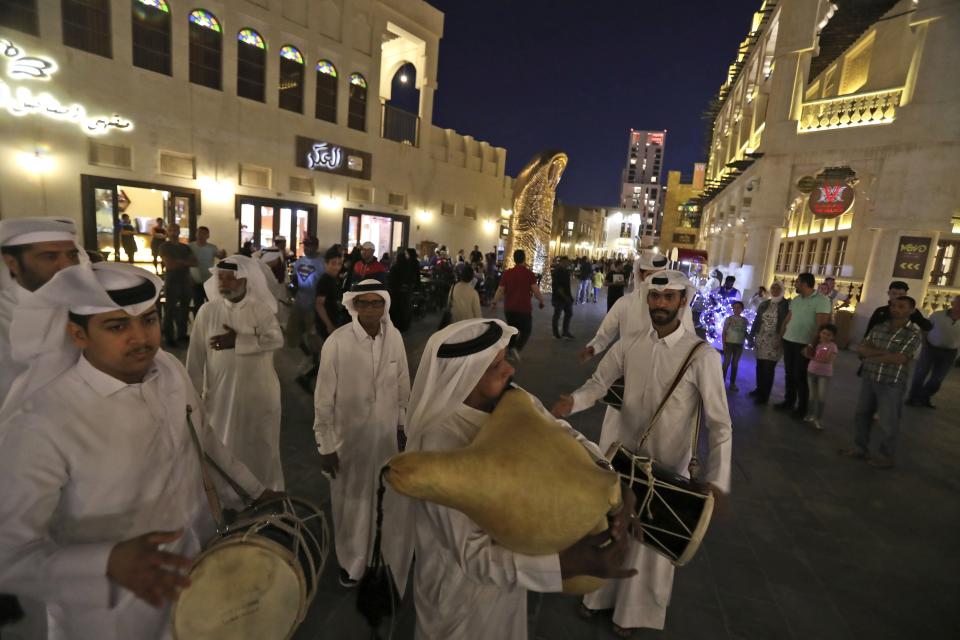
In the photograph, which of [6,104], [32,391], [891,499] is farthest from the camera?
[6,104]

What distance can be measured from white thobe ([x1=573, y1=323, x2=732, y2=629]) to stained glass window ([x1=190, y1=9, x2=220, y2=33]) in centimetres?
1693

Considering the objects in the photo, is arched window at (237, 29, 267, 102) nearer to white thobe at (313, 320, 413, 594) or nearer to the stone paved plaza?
the stone paved plaza

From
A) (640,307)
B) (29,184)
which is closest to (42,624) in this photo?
(640,307)

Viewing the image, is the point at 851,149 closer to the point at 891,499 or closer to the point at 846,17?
the point at 846,17

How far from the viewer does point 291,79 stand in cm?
1598

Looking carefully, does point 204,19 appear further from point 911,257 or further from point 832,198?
point 911,257

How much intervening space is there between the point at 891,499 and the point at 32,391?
6.11 metres

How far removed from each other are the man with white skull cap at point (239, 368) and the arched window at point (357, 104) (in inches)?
651

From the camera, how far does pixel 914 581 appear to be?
3078 millimetres

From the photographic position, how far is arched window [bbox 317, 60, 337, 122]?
16.8 meters

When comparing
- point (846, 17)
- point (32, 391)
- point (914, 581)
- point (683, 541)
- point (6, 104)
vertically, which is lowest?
point (914, 581)

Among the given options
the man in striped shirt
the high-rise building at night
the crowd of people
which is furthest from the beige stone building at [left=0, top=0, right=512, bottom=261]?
the high-rise building at night

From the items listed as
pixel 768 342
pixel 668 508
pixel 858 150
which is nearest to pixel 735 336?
pixel 768 342

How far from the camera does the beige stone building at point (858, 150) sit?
37.1 ft
